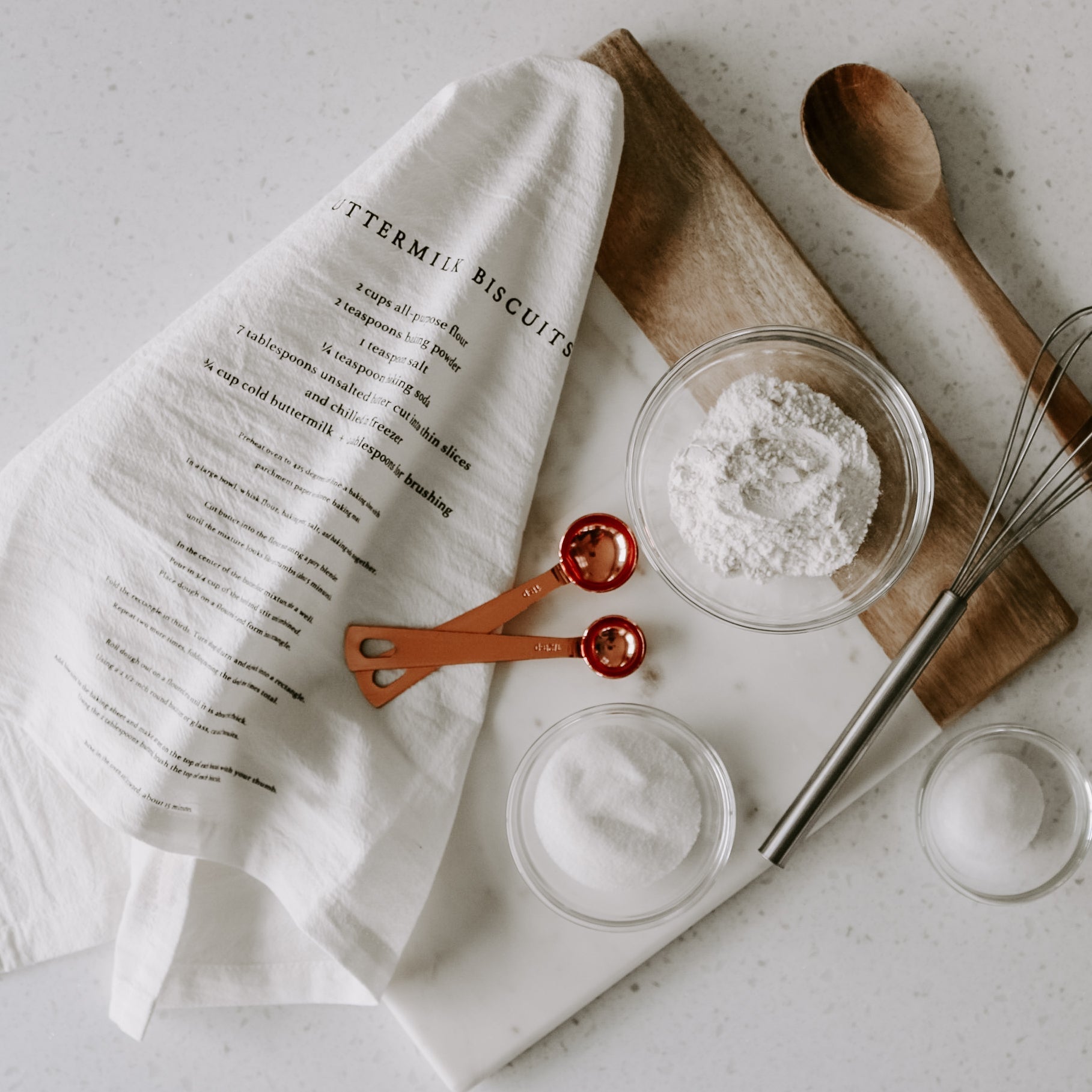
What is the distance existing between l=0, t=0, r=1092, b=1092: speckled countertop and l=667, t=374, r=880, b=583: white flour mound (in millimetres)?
92

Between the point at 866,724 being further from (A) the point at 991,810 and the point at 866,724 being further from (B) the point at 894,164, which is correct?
(B) the point at 894,164

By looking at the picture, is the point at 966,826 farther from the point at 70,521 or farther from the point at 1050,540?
the point at 70,521

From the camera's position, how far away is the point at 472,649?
0.57m

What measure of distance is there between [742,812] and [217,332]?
0.46 meters

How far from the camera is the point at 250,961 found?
59 centimetres

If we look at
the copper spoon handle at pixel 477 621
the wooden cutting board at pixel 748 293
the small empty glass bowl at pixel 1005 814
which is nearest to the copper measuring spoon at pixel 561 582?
the copper spoon handle at pixel 477 621

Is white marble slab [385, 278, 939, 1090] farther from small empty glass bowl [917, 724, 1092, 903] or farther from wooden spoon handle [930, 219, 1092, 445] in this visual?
wooden spoon handle [930, 219, 1092, 445]

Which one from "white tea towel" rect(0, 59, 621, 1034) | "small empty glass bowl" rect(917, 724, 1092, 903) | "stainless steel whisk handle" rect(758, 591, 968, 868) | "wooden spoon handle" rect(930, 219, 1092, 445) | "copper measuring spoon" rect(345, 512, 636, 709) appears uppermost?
"white tea towel" rect(0, 59, 621, 1034)

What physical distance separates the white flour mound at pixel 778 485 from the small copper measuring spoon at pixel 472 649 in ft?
0.31

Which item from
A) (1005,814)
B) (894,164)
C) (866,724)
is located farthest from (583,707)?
(894,164)

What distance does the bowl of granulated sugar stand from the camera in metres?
0.57

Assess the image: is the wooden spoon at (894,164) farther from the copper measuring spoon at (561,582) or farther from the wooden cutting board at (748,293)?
the copper measuring spoon at (561,582)

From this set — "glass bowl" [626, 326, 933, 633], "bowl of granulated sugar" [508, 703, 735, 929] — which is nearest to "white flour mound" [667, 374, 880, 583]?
"glass bowl" [626, 326, 933, 633]

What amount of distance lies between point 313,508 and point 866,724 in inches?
14.4
